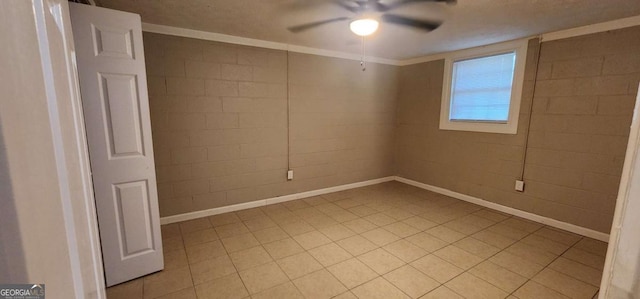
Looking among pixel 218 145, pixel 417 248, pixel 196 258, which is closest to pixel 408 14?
pixel 417 248

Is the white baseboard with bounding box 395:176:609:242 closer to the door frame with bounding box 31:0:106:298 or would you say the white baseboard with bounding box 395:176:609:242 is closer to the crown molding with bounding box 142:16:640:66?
the crown molding with bounding box 142:16:640:66

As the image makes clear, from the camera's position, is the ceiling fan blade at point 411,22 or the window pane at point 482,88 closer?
the ceiling fan blade at point 411,22

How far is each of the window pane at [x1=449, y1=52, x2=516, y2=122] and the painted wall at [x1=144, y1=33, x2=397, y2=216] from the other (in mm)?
1142

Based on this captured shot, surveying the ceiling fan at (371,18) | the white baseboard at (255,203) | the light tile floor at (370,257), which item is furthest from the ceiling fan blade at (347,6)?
the white baseboard at (255,203)

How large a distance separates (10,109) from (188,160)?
3262mm

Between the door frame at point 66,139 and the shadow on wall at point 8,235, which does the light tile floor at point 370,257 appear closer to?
the door frame at point 66,139

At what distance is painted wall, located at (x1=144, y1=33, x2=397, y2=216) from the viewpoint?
3.04 meters

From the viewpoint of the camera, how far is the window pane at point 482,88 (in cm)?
350

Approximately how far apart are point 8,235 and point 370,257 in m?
2.61

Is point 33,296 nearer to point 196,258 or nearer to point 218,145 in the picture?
point 196,258

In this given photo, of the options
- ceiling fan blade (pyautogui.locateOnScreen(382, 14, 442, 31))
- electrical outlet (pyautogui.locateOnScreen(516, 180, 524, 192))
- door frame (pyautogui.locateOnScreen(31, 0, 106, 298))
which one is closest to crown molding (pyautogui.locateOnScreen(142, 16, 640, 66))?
ceiling fan blade (pyautogui.locateOnScreen(382, 14, 442, 31))

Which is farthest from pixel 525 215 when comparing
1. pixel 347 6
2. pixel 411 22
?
pixel 347 6

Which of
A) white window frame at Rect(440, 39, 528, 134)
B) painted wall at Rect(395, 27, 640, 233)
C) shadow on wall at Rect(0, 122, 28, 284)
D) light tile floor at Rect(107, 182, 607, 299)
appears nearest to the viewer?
shadow on wall at Rect(0, 122, 28, 284)

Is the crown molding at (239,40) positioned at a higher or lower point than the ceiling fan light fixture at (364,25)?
higher
